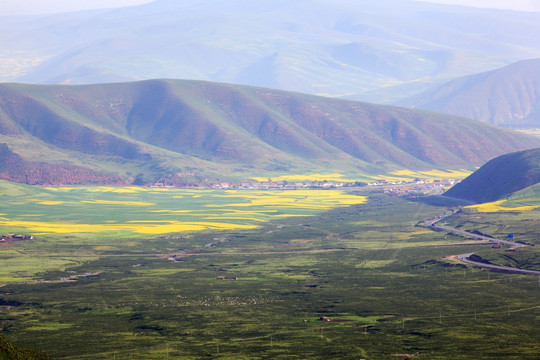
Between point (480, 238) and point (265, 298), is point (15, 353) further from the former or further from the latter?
point (480, 238)

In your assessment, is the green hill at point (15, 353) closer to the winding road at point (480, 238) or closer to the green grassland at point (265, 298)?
the green grassland at point (265, 298)

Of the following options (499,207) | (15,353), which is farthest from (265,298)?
(499,207)

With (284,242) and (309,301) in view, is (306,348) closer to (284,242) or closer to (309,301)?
(309,301)

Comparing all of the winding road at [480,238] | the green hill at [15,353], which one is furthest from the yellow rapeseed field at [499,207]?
the green hill at [15,353]

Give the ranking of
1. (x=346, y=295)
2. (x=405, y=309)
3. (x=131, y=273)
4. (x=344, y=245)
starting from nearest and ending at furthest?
(x=405, y=309)
(x=346, y=295)
(x=131, y=273)
(x=344, y=245)

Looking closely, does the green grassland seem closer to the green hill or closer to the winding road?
the winding road

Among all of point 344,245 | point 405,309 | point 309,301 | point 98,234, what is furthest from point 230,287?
point 98,234

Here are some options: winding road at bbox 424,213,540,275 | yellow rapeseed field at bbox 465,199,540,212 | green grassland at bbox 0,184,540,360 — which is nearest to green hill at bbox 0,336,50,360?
green grassland at bbox 0,184,540,360
